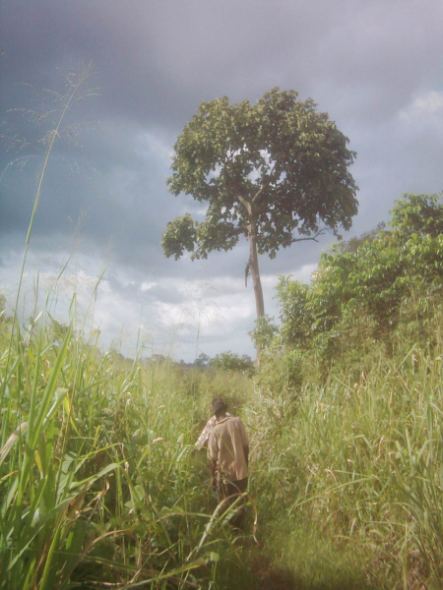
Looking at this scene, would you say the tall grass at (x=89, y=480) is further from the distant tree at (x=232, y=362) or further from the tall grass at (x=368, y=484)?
the distant tree at (x=232, y=362)

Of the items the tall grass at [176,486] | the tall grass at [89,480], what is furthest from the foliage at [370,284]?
the tall grass at [89,480]

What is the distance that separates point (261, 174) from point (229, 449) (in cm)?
1408

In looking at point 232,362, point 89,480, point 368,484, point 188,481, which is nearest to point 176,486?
point 188,481

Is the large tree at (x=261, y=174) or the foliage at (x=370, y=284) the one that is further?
the large tree at (x=261, y=174)

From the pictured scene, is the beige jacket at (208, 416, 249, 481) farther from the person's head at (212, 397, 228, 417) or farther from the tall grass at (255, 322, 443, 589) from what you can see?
the tall grass at (255, 322, 443, 589)

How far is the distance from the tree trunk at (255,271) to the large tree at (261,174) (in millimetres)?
34

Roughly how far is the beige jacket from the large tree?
1135cm

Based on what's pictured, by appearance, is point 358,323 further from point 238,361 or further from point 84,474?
point 238,361

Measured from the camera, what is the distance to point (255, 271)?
682 inches

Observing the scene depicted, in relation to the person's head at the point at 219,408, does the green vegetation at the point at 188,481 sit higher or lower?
lower

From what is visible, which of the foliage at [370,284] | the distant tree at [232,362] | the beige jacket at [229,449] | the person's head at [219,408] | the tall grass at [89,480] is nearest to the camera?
the tall grass at [89,480]

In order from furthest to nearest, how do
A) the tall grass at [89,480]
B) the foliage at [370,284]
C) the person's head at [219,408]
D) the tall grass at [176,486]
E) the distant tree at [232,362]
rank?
the distant tree at [232,362] < the foliage at [370,284] < the person's head at [219,408] < the tall grass at [176,486] < the tall grass at [89,480]

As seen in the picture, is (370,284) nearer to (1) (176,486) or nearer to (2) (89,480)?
(1) (176,486)

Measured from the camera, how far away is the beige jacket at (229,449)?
16.5 feet
